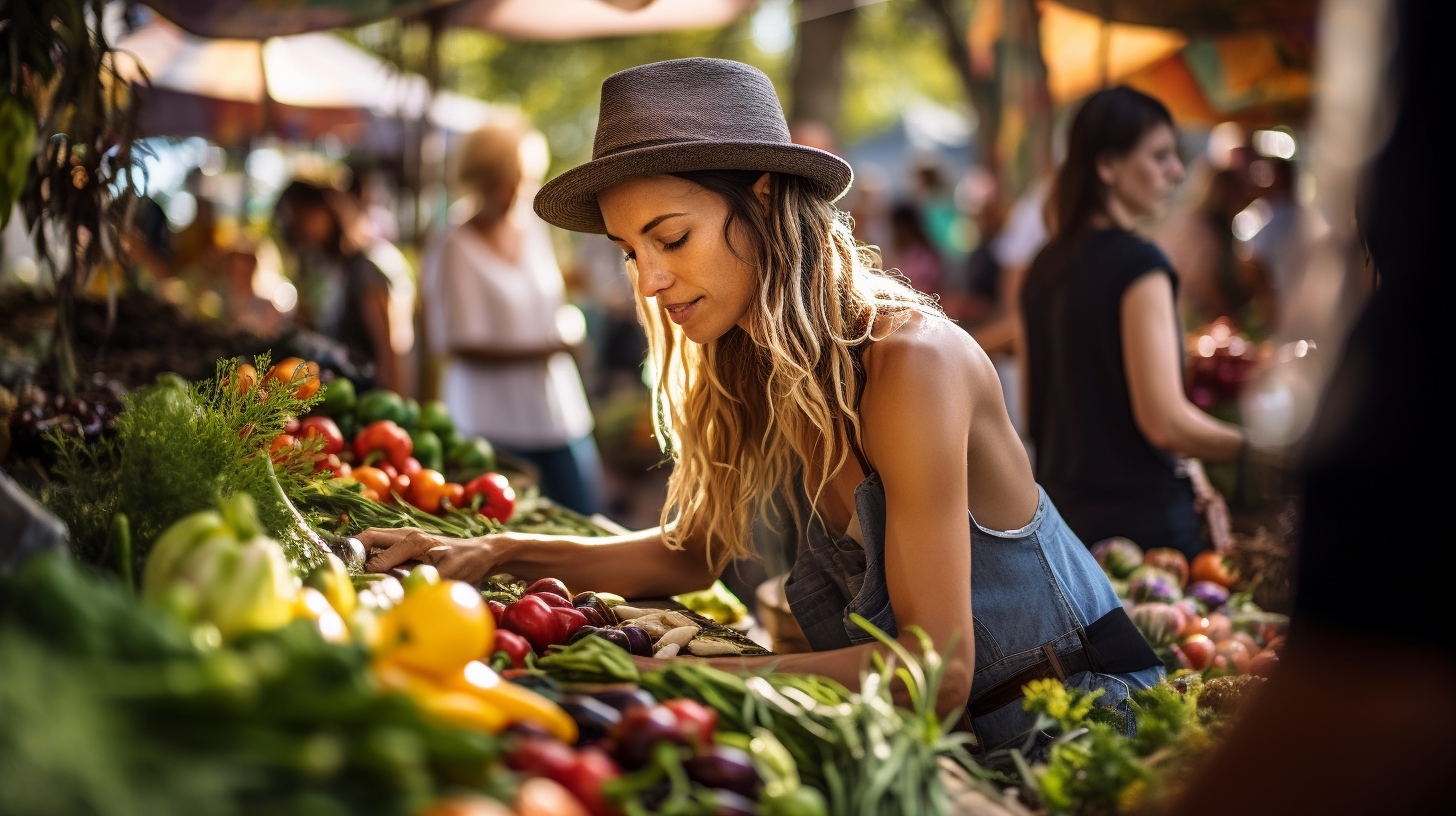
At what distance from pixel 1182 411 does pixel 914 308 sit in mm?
1596

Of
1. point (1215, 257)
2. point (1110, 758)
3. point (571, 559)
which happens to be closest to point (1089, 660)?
point (1110, 758)

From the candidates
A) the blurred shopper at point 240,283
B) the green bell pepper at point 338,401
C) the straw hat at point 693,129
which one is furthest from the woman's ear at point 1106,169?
the blurred shopper at point 240,283

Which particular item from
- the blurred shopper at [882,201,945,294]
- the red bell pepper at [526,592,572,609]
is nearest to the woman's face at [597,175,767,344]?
the red bell pepper at [526,592,572,609]

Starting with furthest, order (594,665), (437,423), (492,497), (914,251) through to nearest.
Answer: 1. (914,251)
2. (437,423)
3. (492,497)
4. (594,665)

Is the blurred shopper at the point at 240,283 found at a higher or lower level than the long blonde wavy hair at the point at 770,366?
lower

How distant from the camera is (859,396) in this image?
2250 millimetres

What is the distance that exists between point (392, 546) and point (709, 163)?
107 cm

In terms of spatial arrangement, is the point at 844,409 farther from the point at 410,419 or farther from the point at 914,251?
the point at 914,251

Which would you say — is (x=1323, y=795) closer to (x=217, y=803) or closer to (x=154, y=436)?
(x=217, y=803)

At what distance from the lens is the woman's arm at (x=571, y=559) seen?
2557 millimetres

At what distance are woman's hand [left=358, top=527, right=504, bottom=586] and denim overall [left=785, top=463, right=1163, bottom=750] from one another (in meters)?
0.70

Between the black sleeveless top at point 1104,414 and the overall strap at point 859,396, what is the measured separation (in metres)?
1.64

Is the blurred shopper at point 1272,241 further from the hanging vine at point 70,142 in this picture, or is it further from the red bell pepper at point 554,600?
the hanging vine at point 70,142

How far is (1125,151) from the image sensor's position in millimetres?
3727
